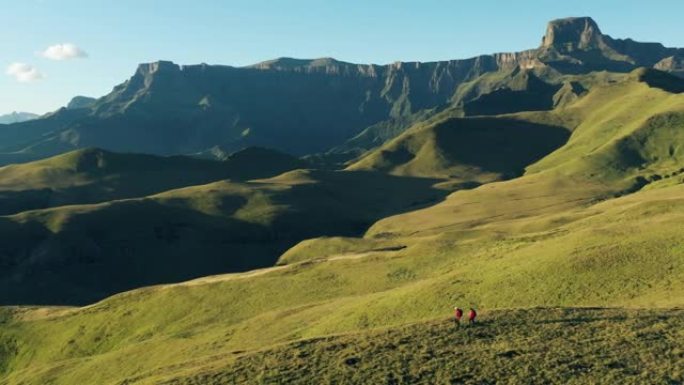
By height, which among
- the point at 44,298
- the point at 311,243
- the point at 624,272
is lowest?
the point at 44,298

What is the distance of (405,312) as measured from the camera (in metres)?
69.4

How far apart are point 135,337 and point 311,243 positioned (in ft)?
280

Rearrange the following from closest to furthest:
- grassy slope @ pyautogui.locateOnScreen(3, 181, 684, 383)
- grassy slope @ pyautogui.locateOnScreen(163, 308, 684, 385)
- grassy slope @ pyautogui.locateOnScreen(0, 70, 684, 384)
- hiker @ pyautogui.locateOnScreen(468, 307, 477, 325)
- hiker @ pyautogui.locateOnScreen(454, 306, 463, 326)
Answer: grassy slope @ pyautogui.locateOnScreen(163, 308, 684, 385) → grassy slope @ pyautogui.locateOnScreen(0, 70, 684, 384) → hiker @ pyautogui.locateOnScreen(454, 306, 463, 326) → hiker @ pyautogui.locateOnScreen(468, 307, 477, 325) → grassy slope @ pyautogui.locateOnScreen(3, 181, 684, 383)

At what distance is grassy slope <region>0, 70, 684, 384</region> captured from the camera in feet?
141

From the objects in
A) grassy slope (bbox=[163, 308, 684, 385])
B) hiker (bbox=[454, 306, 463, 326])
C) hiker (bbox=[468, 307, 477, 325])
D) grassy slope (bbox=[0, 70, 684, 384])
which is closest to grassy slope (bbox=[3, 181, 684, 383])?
grassy slope (bbox=[0, 70, 684, 384])

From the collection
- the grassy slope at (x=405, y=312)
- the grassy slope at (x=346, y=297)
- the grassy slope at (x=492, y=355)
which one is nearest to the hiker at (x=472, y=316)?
the grassy slope at (x=492, y=355)

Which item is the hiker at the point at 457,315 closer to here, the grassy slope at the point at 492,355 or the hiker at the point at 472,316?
the grassy slope at the point at 492,355

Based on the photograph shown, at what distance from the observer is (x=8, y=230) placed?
19362 centimetres

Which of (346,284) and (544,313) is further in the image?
(346,284)

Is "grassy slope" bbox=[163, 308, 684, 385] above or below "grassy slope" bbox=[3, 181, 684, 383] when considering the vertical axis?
above

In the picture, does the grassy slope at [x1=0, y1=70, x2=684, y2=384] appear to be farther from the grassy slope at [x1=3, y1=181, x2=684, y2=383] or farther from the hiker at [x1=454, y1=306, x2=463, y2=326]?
the hiker at [x1=454, y1=306, x2=463, y2=326]

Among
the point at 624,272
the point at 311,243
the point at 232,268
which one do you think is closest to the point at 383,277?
the point at 624,272

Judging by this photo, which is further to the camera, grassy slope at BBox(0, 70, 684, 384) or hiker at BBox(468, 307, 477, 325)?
hiker at BBox(468, 307, 477, 325)

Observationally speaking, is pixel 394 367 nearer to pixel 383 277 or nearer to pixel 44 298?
pixel 383 277
